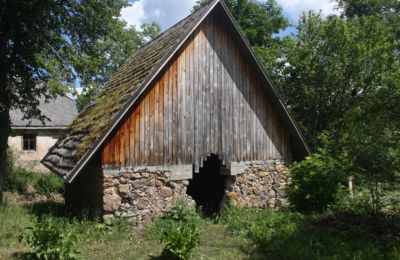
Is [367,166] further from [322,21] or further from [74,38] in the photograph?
[322,21]

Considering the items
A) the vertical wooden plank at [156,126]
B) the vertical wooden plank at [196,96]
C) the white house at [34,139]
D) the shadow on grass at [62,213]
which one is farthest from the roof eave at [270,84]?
the white house at [34,139]

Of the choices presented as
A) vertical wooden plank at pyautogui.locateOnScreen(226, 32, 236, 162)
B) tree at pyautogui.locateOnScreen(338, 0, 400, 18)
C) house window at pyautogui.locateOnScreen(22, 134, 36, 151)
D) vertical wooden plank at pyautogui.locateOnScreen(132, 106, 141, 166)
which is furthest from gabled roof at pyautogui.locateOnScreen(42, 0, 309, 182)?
tree at pyautogui.locateOnScreen(338, 0, 400, 18)

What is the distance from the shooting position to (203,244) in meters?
8.59

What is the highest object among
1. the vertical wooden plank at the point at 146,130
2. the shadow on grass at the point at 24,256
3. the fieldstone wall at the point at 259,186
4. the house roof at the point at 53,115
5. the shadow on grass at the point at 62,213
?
→ the house roof at the point at 53,115

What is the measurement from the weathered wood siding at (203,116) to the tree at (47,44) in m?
3.39

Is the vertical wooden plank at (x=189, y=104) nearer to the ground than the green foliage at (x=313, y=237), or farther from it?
farther from it

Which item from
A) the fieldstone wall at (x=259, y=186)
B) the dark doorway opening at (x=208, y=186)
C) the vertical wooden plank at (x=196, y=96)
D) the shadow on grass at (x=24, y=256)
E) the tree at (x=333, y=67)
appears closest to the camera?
the shadow on grass at (x=24, y=256)

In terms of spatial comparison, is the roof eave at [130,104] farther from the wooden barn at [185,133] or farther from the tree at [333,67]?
the tree at [333,67]

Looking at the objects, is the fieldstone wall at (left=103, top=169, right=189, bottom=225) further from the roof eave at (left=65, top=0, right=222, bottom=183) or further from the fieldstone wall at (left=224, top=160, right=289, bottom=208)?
the fieldstone wall at (left=224, top=160, right=289, bottom=208)

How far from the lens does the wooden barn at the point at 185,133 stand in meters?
9.62

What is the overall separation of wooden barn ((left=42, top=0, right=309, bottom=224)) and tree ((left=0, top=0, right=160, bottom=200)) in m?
2.64

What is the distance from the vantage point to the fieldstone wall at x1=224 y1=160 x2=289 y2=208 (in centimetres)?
1158

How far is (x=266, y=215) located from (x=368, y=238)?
290 cm

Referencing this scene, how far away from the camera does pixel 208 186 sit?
14.2 meters
